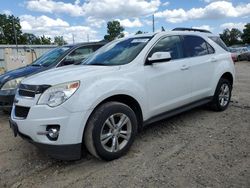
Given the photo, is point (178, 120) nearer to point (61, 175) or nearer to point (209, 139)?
point (209, 139)

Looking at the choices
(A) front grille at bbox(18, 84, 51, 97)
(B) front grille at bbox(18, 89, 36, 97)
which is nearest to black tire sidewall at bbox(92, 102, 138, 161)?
(A) front grille at bbox(18, 84, 51, 97)

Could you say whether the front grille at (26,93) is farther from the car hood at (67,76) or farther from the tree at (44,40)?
the tree at (44,40)

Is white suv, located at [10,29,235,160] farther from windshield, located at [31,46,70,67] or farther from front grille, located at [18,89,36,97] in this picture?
windshield, located at [31,46,70,67]

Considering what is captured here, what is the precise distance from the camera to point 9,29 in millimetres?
74000

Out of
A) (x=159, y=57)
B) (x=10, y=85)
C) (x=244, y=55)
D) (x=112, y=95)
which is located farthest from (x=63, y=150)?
(x=244, y=55)

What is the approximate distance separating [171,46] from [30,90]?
2439mm

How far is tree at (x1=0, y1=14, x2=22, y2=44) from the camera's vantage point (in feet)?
237

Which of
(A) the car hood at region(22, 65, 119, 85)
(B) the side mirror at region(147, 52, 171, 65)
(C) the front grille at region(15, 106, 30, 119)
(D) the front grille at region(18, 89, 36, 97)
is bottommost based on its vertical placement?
(C) the front grille at region(15, 106, 30, 119)

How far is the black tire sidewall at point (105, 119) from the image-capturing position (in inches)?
137

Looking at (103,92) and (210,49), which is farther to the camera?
(210,49)

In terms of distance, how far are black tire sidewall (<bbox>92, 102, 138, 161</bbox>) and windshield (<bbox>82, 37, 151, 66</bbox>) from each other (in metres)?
0.75

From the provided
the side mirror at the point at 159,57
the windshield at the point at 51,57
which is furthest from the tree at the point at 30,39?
the side mirror at the point at 159,57

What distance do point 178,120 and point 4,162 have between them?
3.13 m

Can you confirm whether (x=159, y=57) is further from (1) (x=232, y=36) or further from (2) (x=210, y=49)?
(1) (x=232, y=36)
